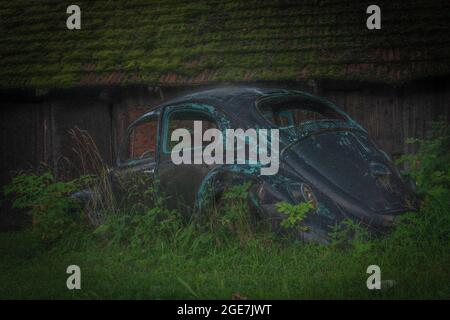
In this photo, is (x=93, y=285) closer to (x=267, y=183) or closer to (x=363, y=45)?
(x=267, y=183)

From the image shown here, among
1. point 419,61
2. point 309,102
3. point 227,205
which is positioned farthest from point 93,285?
point 419,61

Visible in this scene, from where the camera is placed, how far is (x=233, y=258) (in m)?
6.05

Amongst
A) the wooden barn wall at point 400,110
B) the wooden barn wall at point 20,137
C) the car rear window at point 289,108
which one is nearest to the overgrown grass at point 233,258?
the car rear window at point 289,108

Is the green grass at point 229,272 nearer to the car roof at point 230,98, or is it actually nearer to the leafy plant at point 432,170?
the leafy plant at point 432,170

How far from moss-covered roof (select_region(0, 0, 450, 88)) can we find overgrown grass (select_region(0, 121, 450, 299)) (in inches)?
90.1

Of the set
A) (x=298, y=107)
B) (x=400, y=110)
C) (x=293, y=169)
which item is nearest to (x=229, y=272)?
(x=293, y=169)

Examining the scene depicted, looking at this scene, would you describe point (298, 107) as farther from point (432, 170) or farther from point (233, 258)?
point (233, 258)

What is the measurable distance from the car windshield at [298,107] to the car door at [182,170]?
1.93 feet

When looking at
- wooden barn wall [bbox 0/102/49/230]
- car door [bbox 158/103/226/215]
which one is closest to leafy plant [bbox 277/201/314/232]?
car door [bbox 158/103/226/215]

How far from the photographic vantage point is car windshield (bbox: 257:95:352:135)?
696 centimetres

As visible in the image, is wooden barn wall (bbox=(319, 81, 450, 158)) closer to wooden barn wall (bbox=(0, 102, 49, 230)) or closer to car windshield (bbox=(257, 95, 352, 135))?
car windshield (bbox=(257, 95, 352, 135))

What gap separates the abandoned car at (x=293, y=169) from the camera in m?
6.23

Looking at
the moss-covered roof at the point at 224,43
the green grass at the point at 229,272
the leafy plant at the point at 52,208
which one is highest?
the moss-covered roof at the point at 224,43

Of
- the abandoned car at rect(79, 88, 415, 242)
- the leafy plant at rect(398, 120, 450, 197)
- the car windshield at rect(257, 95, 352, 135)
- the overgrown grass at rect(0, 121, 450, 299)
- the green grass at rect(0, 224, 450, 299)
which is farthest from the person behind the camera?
the car windshield at rect(257, 95, 352, 135)
